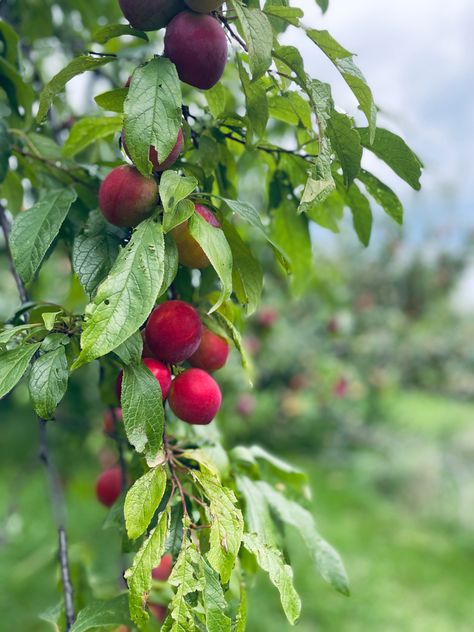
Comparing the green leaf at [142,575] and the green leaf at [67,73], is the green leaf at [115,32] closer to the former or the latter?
the green leaf at [67,73]

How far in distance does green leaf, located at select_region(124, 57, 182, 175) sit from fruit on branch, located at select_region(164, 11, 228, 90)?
5 centimetres

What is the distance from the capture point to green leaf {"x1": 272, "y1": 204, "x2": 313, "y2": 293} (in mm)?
987

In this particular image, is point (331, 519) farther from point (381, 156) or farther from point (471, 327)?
point (381, 156)

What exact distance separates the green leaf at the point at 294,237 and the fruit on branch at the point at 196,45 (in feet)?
1.02

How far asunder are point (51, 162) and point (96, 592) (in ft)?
2.41

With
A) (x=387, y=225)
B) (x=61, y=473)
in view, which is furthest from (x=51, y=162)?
(x=387, y=225)

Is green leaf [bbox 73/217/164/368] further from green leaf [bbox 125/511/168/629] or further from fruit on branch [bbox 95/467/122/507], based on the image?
fruit on branch [bbox 95/467/122/507]

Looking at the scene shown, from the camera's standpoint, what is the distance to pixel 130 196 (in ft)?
2.28

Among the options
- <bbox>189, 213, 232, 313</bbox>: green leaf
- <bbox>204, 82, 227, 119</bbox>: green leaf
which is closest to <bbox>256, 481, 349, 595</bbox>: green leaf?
<bbox>189, 213, 232, 313</bbox>: green leaf

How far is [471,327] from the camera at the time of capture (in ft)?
20.4

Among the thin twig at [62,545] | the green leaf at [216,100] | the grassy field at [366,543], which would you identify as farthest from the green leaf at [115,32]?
the grassy field at [366,543]

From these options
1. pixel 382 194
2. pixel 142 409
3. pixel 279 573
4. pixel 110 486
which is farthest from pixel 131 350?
pixel 110 486

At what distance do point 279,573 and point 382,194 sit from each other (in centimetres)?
47

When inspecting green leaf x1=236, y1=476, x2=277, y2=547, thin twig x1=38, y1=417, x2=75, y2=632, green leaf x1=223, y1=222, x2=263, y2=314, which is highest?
green leaf x1=223, y1=222, x2=263, y2=314
